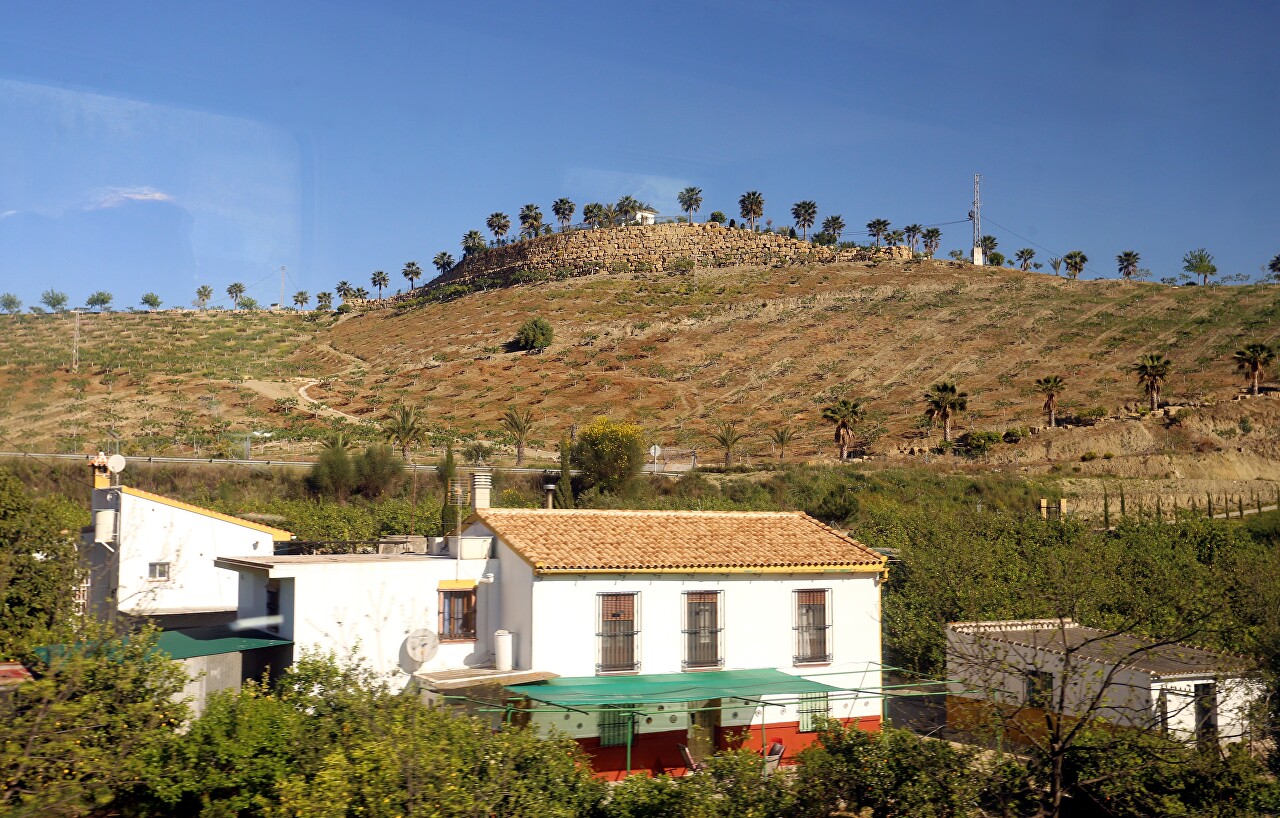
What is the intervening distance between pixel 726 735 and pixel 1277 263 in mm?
131781

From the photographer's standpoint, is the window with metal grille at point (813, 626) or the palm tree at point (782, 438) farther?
the palm tree at point (782, 438)

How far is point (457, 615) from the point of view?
21031mm

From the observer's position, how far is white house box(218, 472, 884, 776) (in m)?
19.3

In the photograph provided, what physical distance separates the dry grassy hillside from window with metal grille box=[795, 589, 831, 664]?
4737 cm

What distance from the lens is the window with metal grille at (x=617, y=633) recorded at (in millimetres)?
20328

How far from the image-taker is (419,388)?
95.2 m

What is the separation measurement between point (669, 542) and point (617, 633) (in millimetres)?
2493

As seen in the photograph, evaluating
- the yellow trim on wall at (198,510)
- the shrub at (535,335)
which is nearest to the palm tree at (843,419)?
the shrub at (535,335)

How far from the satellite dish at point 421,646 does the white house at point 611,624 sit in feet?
0.12

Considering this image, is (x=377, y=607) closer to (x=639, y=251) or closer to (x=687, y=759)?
(x=687, y=759)

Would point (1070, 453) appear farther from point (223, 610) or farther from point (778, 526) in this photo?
point (223, 610)

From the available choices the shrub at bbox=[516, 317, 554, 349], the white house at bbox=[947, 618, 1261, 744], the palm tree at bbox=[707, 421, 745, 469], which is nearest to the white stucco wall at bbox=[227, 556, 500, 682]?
the white house at bbox=[947, 618, 1261, 744]

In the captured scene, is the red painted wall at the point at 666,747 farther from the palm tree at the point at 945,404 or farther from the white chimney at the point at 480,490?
the palm tree at the point at 945,404

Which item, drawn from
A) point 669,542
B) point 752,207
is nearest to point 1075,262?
point 752,207
